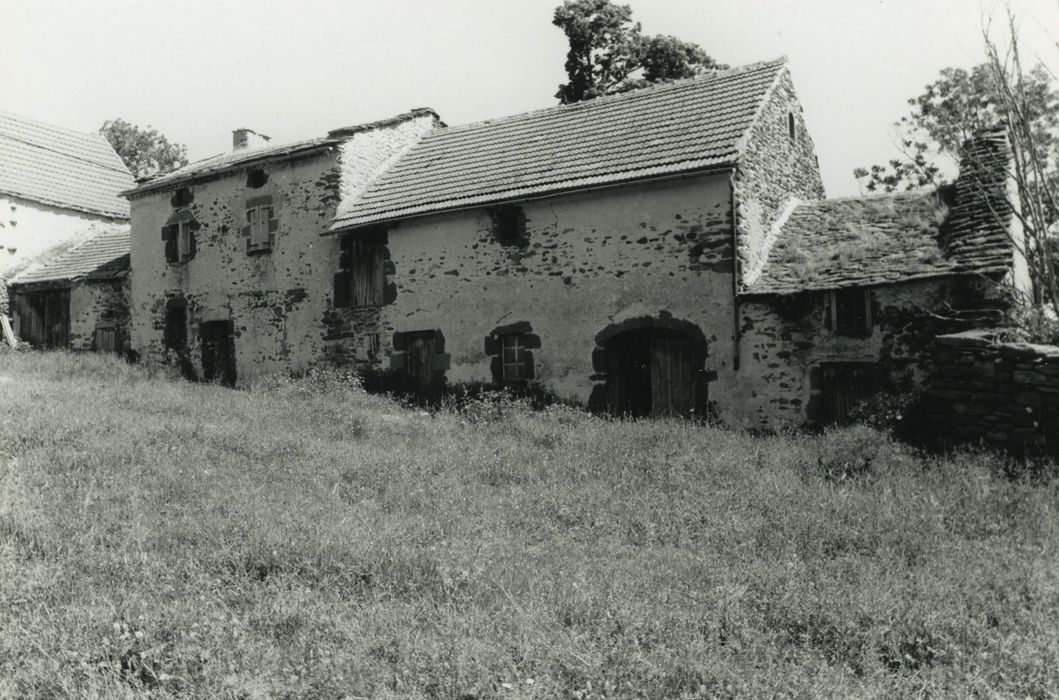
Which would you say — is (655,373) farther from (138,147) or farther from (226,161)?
(138,147)

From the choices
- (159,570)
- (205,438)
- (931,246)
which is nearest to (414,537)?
(159,570)

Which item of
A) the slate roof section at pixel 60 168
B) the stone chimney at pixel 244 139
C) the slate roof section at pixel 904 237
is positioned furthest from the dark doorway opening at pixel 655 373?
the slate roof section at pixel 60 168

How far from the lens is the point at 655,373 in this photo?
43.5ft

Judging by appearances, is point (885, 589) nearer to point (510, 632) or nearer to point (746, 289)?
point (510, 632)

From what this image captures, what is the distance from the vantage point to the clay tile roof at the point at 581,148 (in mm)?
13500

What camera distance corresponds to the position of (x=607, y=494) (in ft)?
25.6

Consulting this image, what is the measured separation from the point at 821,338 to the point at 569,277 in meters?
4.50

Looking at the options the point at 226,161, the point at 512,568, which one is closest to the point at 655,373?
the point at 512,568

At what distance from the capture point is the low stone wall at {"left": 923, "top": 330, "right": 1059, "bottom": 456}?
8359mm

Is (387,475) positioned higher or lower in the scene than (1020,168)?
lower

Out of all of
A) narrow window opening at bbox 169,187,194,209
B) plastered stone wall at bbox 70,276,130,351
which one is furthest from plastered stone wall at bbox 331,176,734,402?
plastered stone wall at bbox 70,276,130,351

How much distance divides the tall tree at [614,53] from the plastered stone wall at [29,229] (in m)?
16.9

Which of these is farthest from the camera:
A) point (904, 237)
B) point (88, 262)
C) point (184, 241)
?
point (88, 262)

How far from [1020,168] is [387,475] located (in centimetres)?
780
